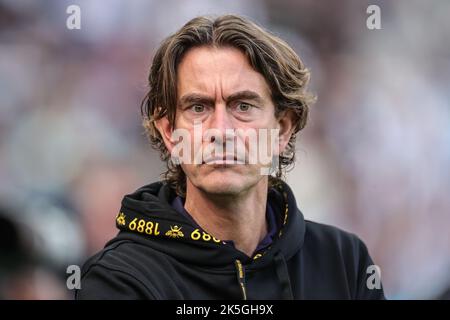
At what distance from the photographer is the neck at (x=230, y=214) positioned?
6.92 feet

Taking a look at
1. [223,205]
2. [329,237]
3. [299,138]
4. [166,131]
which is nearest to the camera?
[223,205]

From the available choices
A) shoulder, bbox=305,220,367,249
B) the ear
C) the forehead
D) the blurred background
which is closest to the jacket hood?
shoulder, bbox=305,220,367,249

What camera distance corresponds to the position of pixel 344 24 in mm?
4340

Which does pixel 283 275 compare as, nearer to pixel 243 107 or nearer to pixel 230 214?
pixel 230 214

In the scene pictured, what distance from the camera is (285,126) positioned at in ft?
7.66

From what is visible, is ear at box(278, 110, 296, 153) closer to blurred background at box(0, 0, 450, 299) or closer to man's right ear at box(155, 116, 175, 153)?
man's right ear at box(155, 116, 175, 153)

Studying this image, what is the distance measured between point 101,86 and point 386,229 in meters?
1.88

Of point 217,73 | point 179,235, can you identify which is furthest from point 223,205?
point 217,73

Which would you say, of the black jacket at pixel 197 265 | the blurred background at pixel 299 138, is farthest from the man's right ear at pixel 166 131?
the blurred background at pixel 299 138

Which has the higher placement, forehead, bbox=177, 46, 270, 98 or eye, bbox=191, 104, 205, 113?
forehead, bbox=177, 46, 270, 98

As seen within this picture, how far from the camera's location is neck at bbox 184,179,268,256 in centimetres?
211

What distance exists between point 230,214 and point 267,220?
0.23 m

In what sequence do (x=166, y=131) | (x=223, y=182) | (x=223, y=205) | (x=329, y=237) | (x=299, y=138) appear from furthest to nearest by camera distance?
(x=299, y=138) < (x=329, y=237) < (x=166, y=131) < (x=223, y=205) < (x=223, y=182)

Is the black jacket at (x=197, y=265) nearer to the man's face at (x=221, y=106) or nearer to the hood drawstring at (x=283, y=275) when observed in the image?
the hood drawstring at (x=283, y=275)
